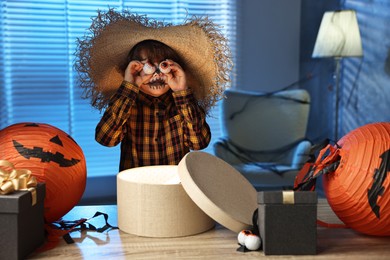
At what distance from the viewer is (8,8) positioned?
149 inches

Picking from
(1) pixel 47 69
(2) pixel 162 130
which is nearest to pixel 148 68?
(2) pixel 162 130

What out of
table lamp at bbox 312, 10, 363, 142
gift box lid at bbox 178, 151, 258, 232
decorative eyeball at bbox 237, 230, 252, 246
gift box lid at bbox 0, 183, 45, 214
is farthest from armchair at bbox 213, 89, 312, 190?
gift box lid at bbox 0, 183, 45, 214

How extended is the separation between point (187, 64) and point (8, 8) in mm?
2787

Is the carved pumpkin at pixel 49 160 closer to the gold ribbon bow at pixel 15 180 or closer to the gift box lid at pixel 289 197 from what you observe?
the gold ribbon bow at pixel 15 180

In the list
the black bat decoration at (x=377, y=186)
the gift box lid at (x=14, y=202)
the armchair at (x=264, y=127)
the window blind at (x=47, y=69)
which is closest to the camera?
the gift box lid at (x=14, y=202)

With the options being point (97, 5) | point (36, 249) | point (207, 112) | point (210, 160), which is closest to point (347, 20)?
point (97, 5)

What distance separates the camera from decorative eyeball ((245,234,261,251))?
0.98 meters

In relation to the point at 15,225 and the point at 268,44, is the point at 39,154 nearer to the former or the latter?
the point at 15,225

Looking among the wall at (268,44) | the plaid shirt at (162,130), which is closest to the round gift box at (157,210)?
the plaid shirt at (162,130)

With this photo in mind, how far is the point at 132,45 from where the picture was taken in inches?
55.5

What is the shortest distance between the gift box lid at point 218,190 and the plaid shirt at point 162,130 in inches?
12.0

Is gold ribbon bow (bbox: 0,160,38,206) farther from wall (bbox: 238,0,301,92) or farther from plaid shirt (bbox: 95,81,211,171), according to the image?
wall (bbox: 238,0,301,92)

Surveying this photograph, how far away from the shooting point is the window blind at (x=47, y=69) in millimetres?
3834

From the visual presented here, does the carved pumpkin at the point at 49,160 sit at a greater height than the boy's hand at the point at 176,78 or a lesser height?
lesser
